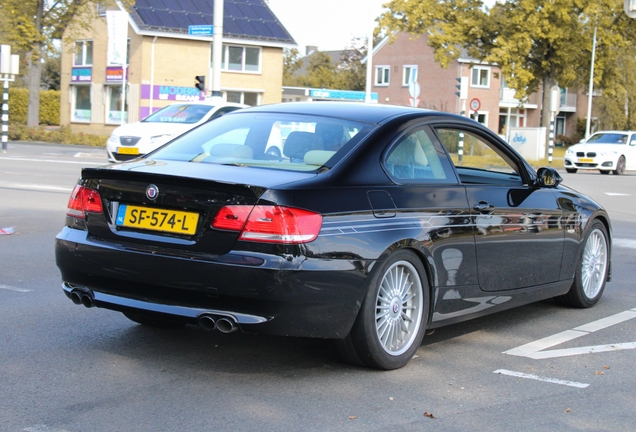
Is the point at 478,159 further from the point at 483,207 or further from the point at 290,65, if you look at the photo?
the point at 290,65

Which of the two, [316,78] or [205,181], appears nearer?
[205,181]

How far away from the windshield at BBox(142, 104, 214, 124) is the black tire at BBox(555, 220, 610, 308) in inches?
576

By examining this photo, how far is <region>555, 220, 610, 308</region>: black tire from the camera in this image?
23.6ft

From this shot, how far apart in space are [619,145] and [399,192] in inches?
1216

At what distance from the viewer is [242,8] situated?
56500 mm

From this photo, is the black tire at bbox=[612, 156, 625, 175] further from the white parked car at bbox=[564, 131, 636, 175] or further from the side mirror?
the side mirror

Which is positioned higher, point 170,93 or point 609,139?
point 170,93

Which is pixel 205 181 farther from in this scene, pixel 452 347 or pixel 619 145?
pixel 619 145

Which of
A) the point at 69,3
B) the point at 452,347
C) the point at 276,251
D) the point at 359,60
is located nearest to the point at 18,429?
the point at 276,251

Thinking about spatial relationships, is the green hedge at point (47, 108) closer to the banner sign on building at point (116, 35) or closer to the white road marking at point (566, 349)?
the banner sign on building at point (116, 35)

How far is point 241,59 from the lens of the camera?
56.5m

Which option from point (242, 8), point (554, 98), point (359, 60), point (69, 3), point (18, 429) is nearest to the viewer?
point (18, 429)

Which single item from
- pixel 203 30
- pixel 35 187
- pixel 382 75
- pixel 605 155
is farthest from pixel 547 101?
pixel 382 75

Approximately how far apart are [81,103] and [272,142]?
5564 cm
